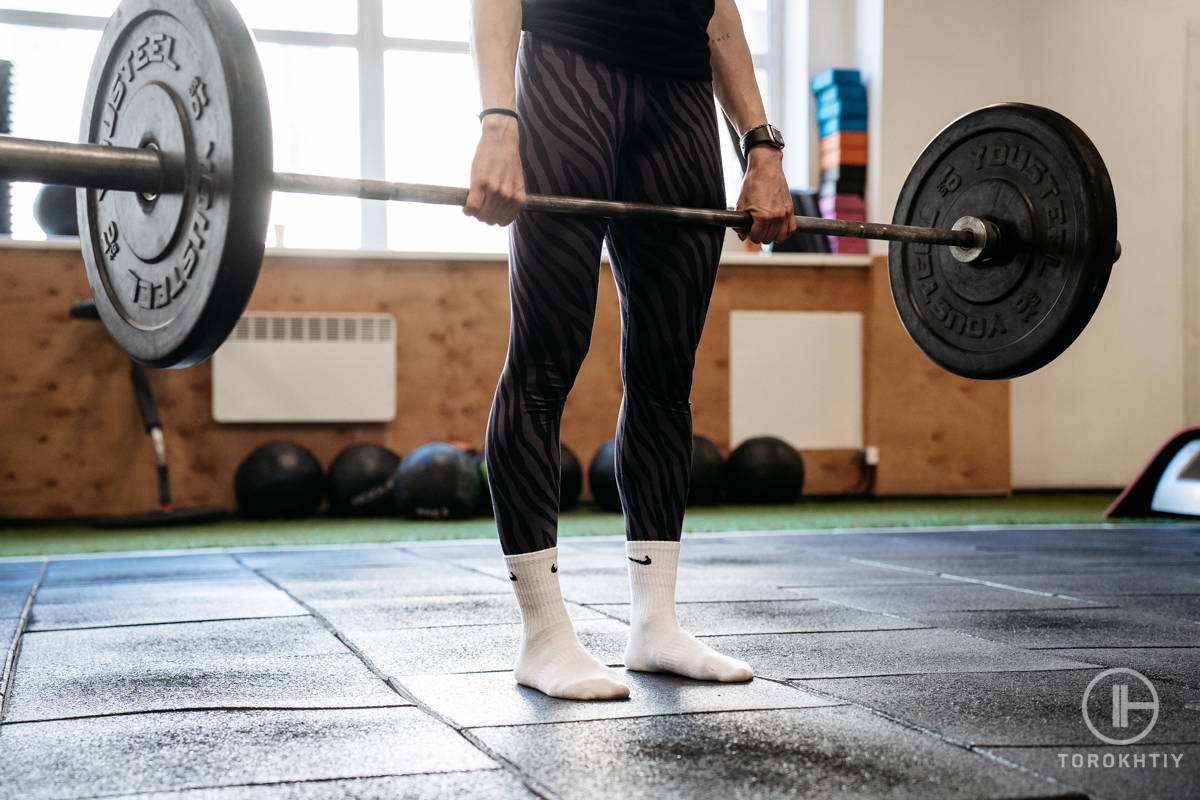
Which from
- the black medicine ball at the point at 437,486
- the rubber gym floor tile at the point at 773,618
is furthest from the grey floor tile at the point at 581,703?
the black medicine ball at the point at 437,486

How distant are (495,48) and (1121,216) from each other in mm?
4847

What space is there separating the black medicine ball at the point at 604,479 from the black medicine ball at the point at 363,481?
765mm

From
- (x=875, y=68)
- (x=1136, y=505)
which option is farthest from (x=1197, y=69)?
(x=1136, y=505)

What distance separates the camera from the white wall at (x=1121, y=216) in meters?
5.46

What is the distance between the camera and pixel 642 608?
5.09 feet

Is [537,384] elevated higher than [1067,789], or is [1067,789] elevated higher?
[537,384]

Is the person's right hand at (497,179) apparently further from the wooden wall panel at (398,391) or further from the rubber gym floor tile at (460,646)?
the wooden wall panel at (398,391)

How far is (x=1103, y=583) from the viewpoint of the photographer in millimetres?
2488

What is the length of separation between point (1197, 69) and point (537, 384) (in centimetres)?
527

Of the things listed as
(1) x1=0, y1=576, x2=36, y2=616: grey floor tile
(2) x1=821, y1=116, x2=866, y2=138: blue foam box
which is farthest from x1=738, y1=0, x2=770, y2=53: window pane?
(1) x1=0, y1=576, x2=36, y2=616: grey floor tile

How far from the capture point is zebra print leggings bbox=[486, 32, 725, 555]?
1.46m

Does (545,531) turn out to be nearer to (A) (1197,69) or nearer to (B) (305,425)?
(B) (305,425)

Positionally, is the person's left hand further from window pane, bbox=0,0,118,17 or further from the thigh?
window pane, bbox=0,0,118,17

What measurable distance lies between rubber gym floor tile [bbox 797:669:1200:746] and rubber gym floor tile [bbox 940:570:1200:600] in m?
0.90
